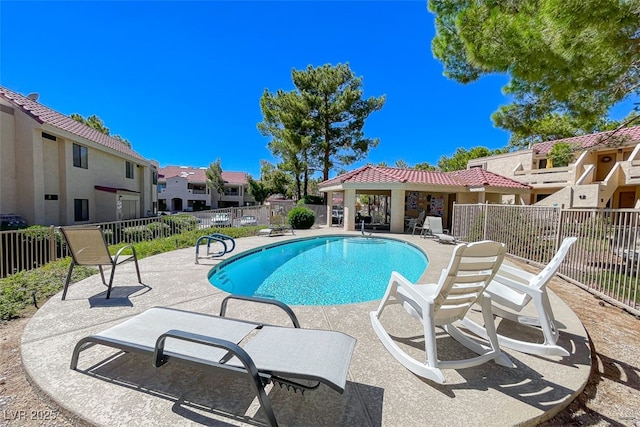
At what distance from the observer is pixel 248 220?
18.0m

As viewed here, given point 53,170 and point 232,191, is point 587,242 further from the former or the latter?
point 232,191

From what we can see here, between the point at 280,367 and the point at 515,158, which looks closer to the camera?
the point at 280,367

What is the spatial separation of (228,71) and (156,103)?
50.5ft

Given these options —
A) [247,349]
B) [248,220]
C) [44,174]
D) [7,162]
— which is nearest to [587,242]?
[247,349]

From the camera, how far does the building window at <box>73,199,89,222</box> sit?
1602cm

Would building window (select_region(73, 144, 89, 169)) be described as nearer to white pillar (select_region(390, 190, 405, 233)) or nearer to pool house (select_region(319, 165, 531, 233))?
pool house (select_region(319, 165, 531, 233))

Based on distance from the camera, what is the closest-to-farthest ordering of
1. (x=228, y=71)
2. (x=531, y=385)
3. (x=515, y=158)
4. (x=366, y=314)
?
(x=531, y=385), (x=366, y=314), (x=228, y=71), (x=515, y=158)

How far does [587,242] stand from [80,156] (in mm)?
23251

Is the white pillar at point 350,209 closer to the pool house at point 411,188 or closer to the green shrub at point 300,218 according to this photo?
the pool house at point 411,188

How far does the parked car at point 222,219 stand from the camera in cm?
1584

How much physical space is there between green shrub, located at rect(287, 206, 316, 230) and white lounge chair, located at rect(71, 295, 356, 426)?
48.2 feet

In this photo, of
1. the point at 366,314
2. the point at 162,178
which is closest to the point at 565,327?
the point at 366,314

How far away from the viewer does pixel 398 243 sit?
13695 mm

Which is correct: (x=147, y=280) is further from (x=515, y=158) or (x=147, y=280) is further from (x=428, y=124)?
(x=428, y=124)
